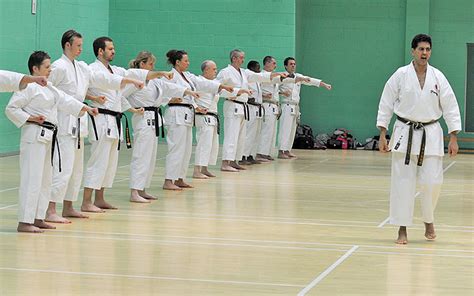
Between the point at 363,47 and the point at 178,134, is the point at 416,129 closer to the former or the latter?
the point at 178,134

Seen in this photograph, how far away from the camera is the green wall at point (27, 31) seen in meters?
18.4

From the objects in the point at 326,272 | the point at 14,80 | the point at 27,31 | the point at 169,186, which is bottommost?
the point at 326,272

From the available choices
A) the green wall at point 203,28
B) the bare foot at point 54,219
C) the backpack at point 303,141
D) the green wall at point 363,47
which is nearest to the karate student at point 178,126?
the bare foot at point 54,219

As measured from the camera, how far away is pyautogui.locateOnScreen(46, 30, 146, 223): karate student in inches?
412

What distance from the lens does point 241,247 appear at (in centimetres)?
939

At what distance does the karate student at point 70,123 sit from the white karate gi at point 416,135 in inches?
120

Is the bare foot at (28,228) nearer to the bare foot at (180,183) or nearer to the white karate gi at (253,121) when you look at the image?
the bare foot at (180,183)

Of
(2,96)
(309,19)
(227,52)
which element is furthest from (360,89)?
(2,96)

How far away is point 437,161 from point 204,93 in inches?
260

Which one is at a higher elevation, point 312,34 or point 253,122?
point 312,34

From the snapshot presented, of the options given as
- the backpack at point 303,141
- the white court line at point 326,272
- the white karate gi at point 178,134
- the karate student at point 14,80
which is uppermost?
the karate student at point 14,80

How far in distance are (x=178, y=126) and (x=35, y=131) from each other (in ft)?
15.7

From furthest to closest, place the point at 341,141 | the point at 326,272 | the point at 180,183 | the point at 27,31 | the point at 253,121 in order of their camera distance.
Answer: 1. the point at 341,141
2. the point at 27,31
3. the point at 253,121
4. the point at 180,183
5. the point at 326,272

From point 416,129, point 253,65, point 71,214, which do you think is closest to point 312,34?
point 253,65
